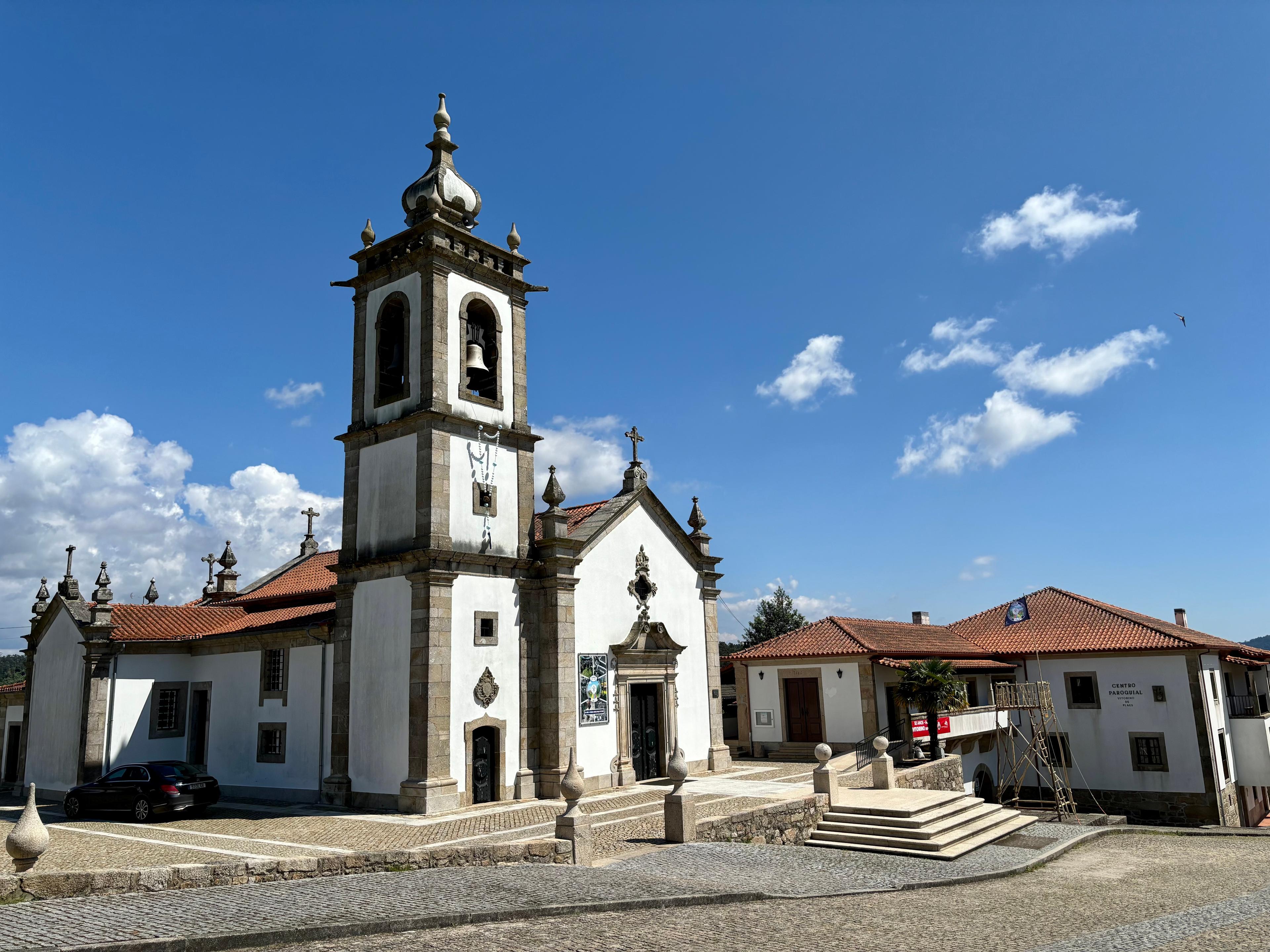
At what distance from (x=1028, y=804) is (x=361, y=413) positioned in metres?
27.1

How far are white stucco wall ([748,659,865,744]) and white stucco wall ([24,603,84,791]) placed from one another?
2204 centimetres

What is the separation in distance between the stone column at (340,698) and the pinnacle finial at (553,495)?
17.3 feet

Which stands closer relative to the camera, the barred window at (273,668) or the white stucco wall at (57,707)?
the barred window at (273,668)

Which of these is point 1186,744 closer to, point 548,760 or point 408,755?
point 548,760

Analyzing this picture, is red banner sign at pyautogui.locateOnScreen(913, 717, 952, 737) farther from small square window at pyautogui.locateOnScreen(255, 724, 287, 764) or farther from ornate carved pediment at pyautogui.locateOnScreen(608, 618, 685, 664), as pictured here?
small square window at pyautogui.locateOnScreen(255, 724, 287, 764)

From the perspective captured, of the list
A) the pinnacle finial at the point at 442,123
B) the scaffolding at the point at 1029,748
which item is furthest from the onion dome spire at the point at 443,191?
the scaffolding at the point at 1029,748

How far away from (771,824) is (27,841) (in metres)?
12.9

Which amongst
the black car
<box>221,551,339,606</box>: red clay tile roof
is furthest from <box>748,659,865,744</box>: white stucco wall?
the black car

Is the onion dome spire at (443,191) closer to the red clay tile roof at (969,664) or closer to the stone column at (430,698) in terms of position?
the stone column at (430,698)

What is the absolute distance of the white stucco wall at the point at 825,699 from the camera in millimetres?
30484

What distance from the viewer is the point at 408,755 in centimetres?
1986

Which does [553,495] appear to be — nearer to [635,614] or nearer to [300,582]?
[635,614]

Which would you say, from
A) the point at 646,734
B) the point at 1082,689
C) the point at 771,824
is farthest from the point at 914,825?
the point at 1082,689

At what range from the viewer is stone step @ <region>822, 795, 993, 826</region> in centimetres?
1877
